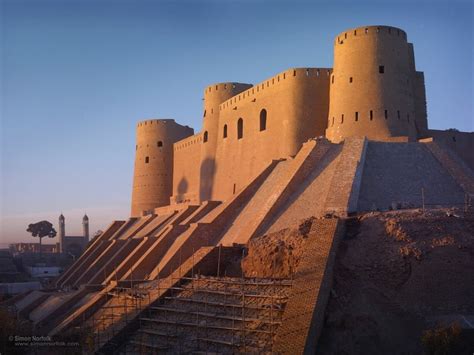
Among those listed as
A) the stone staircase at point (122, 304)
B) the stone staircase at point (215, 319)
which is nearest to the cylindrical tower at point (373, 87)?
the stone staircase at point (122, 304)

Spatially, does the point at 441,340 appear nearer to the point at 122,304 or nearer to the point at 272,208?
the point at 122,304

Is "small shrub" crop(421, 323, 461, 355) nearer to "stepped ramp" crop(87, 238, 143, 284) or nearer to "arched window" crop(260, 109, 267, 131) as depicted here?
"stepped ramp" crop(87, 238, 143, 284)

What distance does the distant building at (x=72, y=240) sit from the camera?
43.3 m

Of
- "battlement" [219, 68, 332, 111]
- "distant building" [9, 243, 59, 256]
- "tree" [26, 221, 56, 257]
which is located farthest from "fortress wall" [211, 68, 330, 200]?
"distant building" [9, 243, 59, 256]

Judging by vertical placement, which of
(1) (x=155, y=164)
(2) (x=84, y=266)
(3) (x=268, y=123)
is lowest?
(2) (x=84, y=266)

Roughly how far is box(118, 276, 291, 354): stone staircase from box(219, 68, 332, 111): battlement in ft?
33.9

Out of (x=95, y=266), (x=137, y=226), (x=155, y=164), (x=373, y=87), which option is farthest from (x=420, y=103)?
(x=155, y=164)

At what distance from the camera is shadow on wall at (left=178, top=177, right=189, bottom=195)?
30123mm

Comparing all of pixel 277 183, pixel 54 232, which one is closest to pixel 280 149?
pixel 277 183

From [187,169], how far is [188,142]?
1198 mm

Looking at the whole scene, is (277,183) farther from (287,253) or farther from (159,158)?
(159,158)

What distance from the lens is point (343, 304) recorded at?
1052 cm

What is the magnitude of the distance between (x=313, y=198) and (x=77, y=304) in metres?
6.17

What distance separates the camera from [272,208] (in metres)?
16.1
